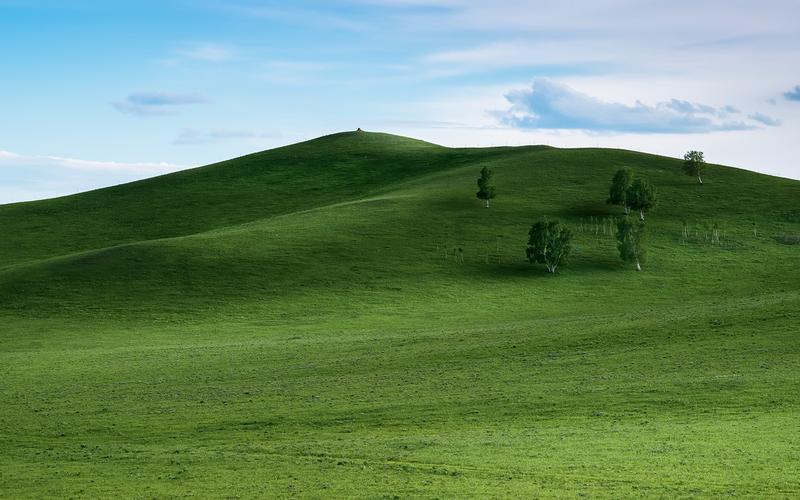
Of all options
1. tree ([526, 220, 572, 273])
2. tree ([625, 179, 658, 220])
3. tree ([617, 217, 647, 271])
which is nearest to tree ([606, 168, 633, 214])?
tree ([625, 179, 658, 220])

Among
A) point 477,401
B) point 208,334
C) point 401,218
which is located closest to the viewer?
point 477,401

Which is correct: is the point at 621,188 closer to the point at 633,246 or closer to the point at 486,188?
the point at 486,188

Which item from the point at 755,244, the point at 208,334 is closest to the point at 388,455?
the point at 208,334

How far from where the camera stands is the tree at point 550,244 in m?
84.0

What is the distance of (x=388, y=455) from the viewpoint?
1093 inches

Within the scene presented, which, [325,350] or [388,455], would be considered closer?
[388,455]

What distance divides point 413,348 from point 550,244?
36735 millimetres

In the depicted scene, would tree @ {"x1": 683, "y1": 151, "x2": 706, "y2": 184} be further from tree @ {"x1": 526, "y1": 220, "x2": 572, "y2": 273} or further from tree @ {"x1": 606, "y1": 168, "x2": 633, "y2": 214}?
tree @ {"x1": 526, "y1": 220, "x2": 572, "y2": 273}

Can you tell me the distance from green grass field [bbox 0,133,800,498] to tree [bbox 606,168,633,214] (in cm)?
212

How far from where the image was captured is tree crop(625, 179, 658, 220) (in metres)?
99.6

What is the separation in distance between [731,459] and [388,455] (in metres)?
9.75

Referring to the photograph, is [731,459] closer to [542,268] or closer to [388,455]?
[388,455]

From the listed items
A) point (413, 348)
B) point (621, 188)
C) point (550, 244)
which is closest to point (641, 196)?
point (621, 188)

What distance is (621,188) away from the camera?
101 metres
